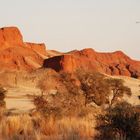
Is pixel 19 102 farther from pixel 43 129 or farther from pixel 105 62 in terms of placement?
pixel 105 62

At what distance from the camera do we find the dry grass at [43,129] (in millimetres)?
15359

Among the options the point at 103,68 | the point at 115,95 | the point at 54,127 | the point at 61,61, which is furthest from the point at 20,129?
the point at 103,68

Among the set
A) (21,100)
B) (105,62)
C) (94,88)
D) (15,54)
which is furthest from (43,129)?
(105,62)

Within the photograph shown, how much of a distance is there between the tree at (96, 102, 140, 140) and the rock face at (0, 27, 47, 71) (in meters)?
111

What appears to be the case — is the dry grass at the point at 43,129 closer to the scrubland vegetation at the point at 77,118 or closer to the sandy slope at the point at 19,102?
the scrubland vegetation at the point at 77,118

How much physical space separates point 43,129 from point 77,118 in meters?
4.10

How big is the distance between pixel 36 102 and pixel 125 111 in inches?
460

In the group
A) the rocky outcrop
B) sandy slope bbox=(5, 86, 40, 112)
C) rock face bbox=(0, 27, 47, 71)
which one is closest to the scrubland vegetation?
sandy slope bbox=(5, 86, 40, 112)

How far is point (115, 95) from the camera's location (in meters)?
34.9

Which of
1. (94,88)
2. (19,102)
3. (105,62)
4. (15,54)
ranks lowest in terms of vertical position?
(19,102)

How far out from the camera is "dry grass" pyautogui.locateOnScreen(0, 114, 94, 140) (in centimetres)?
1536

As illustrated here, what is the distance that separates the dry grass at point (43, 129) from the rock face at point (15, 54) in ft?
349

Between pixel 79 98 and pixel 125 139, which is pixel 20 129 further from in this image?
pixel 79 98

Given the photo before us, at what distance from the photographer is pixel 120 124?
46.4 feet
